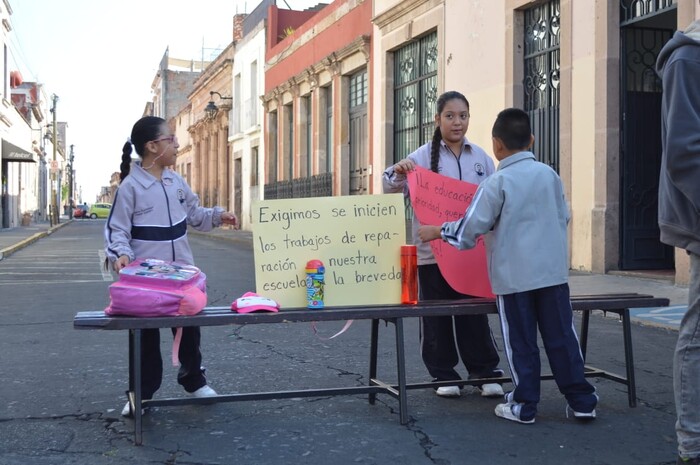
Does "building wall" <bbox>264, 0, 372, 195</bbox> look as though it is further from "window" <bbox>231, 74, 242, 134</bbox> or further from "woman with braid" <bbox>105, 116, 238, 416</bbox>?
"woman with braid" <bbox>105, 116, 238, 416</bbox>

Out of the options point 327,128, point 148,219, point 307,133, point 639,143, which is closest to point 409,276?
point 148,219

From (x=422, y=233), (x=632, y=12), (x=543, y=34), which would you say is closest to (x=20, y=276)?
(x=543, y=34)

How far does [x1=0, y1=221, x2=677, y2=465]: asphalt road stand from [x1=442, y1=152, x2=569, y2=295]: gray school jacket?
0.76 m

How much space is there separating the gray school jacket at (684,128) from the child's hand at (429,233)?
1.37 m

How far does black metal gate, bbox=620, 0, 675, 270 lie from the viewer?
1204 centimetres

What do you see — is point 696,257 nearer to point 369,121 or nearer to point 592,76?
→ point 592,76

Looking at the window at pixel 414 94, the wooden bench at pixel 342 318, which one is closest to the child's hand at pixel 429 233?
the wooden bench at pixel 342 318

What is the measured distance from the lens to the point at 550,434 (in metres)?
4.16

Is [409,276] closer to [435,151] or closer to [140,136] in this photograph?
[435,151]

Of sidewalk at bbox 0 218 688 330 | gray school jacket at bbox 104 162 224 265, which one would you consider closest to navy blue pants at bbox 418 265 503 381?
gray school jacket at bbox 104 162 224 265

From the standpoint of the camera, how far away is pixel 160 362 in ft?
15.2

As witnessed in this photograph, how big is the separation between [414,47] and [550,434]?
634 inches

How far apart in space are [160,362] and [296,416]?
0.78 meters

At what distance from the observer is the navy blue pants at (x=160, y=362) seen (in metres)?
4.59
